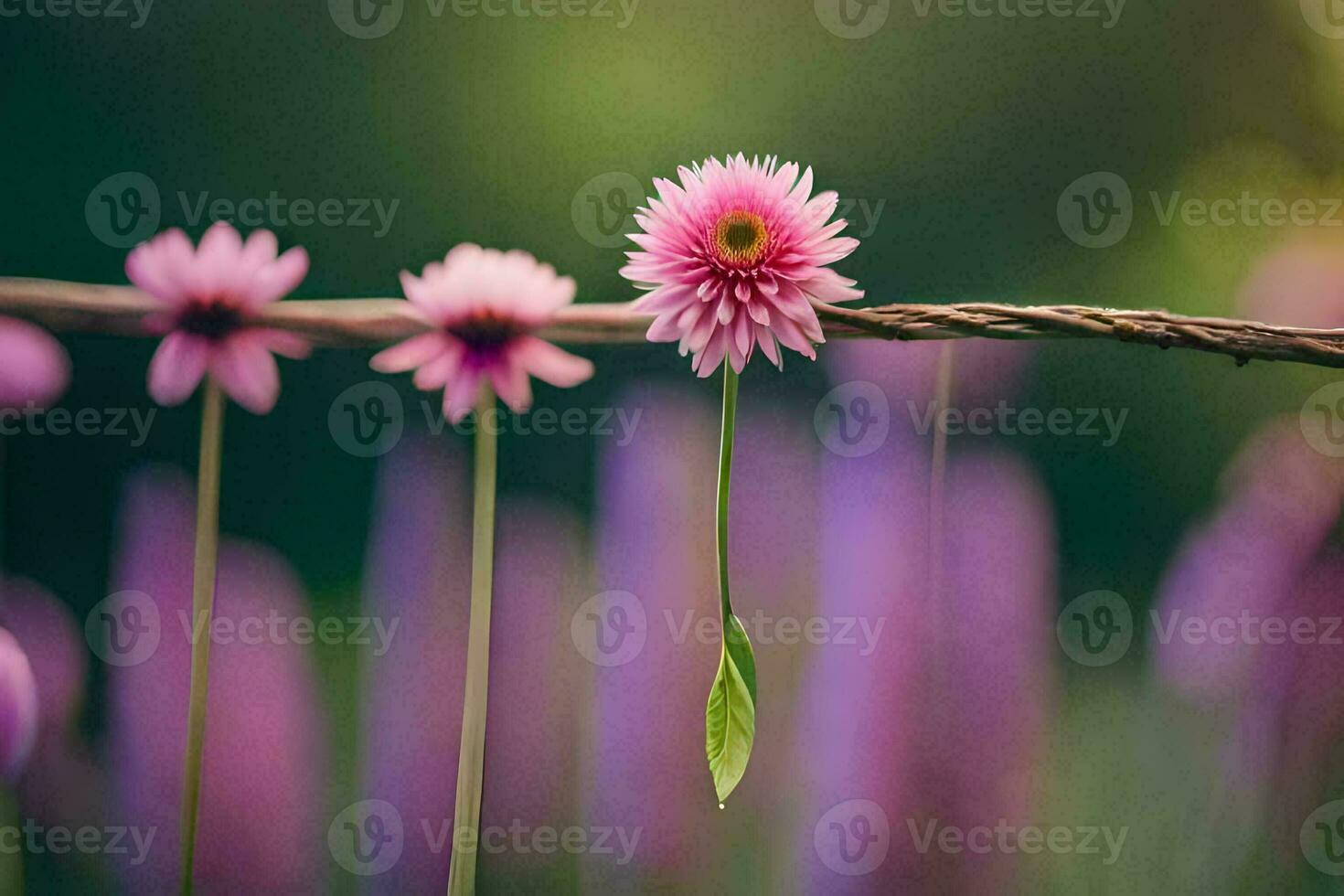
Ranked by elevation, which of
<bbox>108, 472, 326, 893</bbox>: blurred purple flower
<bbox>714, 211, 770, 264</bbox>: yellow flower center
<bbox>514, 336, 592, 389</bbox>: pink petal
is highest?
<bbox>714, 211, 770, 264</bbox>: yellow flower center

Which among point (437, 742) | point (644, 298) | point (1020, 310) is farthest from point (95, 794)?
point (1020, 310)

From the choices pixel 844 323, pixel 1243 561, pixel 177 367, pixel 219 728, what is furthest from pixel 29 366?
pixel 1243 561

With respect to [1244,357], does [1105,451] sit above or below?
below

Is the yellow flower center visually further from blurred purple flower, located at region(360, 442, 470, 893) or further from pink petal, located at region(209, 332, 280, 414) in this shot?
pink petal, located at region(209, 332, 280, 414)

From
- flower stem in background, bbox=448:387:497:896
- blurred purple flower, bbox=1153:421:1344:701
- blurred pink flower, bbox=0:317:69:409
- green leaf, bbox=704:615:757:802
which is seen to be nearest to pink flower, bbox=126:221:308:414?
blurred pink flower, bbox=0:317:69:409

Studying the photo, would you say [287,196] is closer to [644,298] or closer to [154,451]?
[154,451]

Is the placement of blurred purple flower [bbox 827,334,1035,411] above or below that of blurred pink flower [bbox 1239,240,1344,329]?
below

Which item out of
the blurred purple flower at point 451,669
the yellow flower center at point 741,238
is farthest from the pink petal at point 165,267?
the yellow flower center at point 741,238
